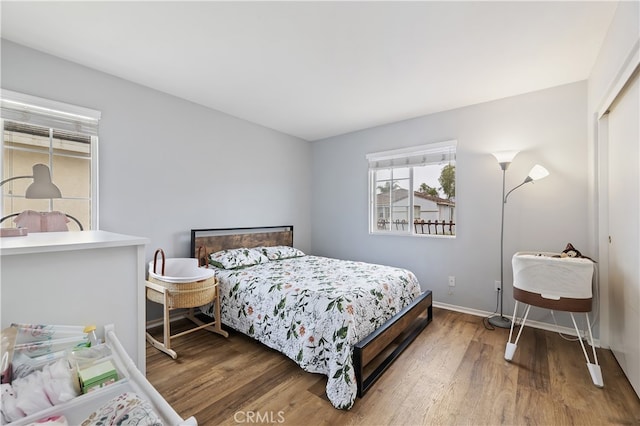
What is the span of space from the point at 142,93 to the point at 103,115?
450 mm

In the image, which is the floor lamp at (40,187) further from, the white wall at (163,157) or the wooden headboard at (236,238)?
the wooden headboard at (236,238)

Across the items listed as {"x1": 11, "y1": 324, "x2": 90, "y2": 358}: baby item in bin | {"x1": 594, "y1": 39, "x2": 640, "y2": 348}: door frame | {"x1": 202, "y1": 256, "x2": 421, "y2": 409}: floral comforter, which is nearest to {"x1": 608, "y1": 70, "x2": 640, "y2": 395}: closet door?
{"x1": 594, "y1": 39, "x2": 640, "y2": 348}: door frame

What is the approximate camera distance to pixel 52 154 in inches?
96.3

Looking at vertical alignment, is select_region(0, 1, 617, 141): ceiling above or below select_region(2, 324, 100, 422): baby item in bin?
above

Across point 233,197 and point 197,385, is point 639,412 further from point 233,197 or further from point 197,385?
point 233,197

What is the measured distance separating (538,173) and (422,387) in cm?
229

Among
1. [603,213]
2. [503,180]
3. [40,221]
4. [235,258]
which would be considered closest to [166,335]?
[235,258]

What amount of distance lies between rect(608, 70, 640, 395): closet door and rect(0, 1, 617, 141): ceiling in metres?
0.65

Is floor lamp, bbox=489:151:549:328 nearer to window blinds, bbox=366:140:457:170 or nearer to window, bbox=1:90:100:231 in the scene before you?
window blinds, bbox=366:140:457:170

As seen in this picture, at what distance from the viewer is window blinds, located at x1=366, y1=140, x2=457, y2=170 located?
136 inches

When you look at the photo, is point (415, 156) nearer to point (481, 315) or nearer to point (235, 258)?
point (481, 315)

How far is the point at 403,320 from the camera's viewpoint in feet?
8.14

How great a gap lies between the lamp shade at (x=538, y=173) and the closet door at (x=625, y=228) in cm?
45

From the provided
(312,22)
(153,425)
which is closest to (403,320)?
(153,425)
